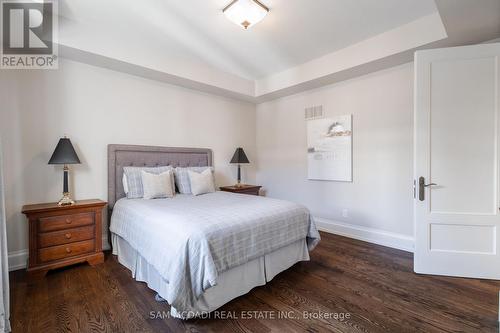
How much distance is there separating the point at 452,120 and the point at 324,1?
68.5 inches

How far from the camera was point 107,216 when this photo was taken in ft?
10.2

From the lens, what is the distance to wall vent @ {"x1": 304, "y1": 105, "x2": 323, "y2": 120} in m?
3.90

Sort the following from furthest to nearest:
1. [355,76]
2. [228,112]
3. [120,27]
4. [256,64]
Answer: [228,112]
[256,64]
[355,76]
[120,27]

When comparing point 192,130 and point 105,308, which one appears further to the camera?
point 192,130

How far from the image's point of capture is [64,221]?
2.49m

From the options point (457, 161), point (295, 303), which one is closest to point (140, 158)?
point (295, 303)

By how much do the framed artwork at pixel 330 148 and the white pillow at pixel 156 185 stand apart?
7.68ft

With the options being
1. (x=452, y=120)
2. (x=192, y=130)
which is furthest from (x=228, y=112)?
(x=452, y=120)

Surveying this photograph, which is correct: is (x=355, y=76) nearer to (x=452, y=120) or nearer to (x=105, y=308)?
(x=452, y=120)

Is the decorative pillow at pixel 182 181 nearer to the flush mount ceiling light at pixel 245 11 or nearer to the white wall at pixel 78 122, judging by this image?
the white wall at pixel 78 122

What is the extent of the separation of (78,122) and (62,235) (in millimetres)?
1355

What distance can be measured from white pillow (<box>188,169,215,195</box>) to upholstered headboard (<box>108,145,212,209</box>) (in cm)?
46

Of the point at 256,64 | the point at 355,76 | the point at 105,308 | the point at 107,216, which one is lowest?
the point at 105,308

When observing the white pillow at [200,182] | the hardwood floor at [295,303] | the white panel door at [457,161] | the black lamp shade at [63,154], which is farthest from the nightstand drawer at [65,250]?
the white panel door at [457,161]
